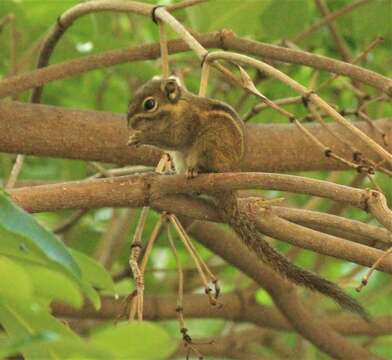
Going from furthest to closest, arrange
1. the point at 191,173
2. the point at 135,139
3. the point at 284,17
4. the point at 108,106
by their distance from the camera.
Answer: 1. the point at 108,106
2. the point at 284,17
3. the point at 135,139
4. the point at 191,173

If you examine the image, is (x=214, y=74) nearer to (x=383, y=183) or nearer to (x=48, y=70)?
(x=383, y=183)

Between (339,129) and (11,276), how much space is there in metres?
1.60

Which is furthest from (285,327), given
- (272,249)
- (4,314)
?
(4,314)

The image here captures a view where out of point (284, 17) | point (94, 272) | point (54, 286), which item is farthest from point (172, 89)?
point (54, 286)

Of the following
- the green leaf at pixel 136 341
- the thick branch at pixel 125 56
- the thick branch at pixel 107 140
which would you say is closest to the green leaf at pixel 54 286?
the green leaf at pixel 136 341

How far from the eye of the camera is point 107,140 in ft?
7.56

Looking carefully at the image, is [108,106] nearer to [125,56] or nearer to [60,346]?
[125,56]

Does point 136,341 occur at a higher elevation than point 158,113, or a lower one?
lower

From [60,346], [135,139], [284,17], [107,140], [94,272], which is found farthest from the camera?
[284,17]

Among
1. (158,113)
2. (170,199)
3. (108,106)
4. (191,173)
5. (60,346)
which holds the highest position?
(108,106)

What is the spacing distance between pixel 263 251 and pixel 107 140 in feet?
1.72

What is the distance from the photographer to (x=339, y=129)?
251 cm

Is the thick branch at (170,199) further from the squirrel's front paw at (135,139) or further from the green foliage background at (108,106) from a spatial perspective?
the squirrel's front paw at (135,139)

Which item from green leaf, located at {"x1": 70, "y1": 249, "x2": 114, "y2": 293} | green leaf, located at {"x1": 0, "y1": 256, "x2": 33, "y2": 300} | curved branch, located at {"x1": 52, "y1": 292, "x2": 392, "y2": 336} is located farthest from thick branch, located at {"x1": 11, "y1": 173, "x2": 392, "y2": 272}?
curved branch, located at {"x1": 52, "y1": 292, "x2": 392, "y2": 336}
